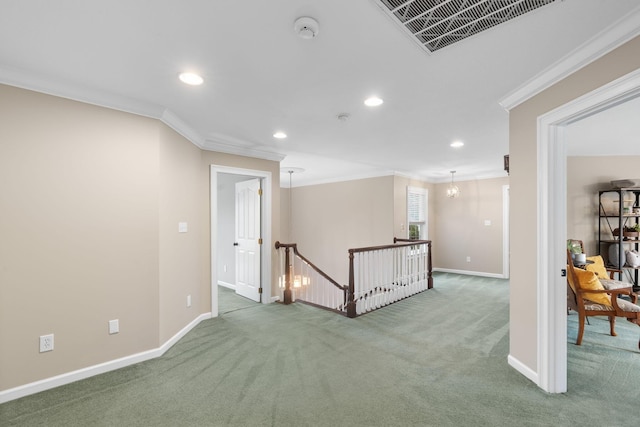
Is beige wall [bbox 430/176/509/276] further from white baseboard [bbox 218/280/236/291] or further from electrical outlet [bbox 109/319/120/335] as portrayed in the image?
electrical outlet [bbox 109/319/120/335]

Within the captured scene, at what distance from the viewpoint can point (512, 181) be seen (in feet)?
8.52

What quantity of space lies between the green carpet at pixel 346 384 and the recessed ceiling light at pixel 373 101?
244cm

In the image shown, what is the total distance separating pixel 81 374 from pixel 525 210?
4000 millimetres

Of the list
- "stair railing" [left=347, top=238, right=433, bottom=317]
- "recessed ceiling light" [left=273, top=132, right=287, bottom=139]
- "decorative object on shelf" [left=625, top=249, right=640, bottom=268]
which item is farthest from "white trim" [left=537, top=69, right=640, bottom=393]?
"decorative object on shelf" [left=625, top=249, right=640, bottom=268]

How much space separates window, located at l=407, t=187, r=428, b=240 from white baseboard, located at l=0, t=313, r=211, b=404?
5.57 m

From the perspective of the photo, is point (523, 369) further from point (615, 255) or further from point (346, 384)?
point (615, 255)

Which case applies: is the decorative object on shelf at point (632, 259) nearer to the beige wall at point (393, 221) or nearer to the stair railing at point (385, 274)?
the beige wall at point (393, 221)

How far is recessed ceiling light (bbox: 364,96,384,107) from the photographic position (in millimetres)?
2623

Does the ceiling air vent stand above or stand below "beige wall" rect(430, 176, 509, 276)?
above

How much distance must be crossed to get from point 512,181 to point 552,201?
45cm

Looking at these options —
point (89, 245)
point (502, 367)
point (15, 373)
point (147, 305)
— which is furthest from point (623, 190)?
point (15, 373)

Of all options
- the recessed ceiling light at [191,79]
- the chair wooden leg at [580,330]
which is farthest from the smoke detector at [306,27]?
the chair wooden leg at [580,330]

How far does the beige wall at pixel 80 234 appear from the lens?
2.21 m

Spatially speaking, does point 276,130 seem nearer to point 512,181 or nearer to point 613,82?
point 512,181
